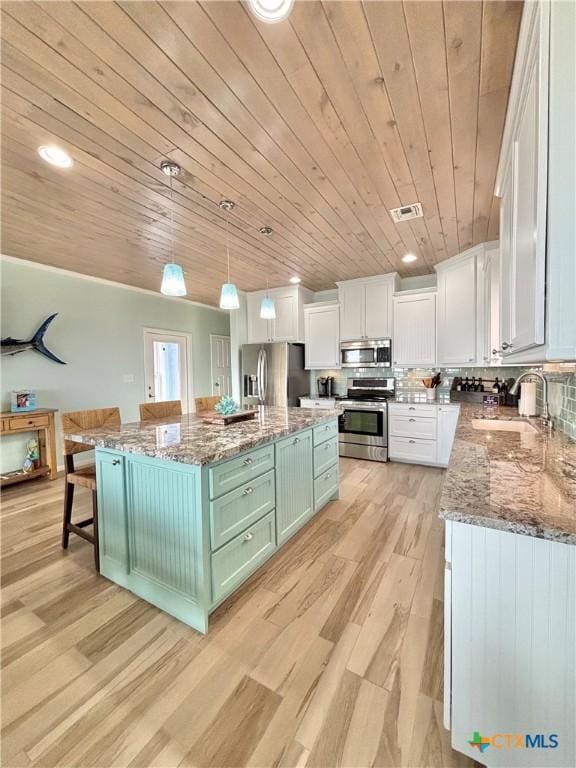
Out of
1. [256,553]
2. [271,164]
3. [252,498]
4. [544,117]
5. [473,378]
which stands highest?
[271,164]

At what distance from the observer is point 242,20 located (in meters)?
1.15

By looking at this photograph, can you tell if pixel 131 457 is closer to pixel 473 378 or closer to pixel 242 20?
pixel 242 20

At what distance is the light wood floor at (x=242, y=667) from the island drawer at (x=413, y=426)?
1.87 metres

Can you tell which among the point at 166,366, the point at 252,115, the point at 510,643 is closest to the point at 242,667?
the point at 510,643

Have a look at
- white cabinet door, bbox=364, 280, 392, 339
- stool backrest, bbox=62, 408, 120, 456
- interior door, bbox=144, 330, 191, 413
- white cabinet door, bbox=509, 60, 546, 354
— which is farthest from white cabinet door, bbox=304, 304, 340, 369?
white cabinet door, bbox=509, 60, 546, 354

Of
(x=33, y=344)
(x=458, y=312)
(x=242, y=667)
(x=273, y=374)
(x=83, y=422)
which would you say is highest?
(x=458, y=312)

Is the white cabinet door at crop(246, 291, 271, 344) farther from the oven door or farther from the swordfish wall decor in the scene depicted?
the swordfish wall decor

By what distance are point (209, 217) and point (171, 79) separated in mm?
1243

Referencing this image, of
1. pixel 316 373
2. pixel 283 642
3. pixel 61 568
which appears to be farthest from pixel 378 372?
pixel 61 568

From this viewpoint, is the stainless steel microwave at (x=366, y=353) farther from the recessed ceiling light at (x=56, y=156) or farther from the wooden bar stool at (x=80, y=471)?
the recessed ceiling light at (x=56, y=156)

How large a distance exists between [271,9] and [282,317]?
387cm

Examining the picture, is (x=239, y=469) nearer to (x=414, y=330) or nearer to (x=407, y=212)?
(x=407, y=212)

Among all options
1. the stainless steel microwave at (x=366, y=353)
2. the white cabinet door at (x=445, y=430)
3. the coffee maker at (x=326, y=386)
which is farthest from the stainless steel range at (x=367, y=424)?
the white cabinet door at (x=445, y=430)

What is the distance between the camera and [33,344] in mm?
3574
